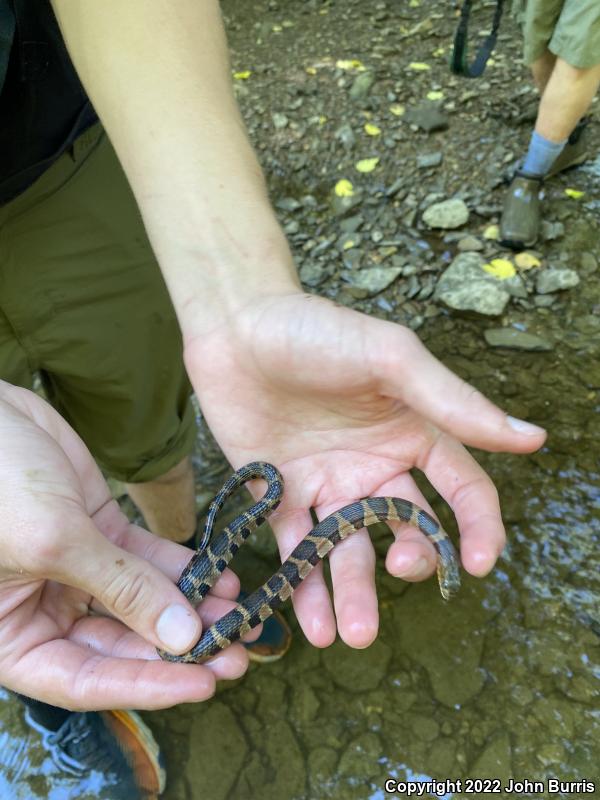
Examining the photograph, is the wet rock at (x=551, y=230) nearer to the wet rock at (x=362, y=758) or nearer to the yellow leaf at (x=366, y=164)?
the yellow leaf at (x=366, y=164)

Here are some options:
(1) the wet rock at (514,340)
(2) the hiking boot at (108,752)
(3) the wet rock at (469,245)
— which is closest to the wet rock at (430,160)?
(3) the wet rock at (469,245)

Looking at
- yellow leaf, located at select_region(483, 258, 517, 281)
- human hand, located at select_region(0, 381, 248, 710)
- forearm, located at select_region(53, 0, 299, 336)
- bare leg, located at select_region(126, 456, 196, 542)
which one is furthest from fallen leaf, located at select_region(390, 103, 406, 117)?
human hand, located at select_region(0, 381, 248, 710)

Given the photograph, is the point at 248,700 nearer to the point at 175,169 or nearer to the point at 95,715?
the point at 95,715

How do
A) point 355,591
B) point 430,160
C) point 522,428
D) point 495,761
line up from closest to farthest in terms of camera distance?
point 522,428 < point 355,591 < point 495,761 < point 430,160

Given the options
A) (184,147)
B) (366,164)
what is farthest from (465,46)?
(184,147)

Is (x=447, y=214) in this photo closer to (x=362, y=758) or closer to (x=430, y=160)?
(x=430, y=160)

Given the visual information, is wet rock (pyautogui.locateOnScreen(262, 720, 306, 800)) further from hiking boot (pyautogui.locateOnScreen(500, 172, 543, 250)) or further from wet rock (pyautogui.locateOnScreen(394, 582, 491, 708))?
hiking boot (pyautogui.locateOnScreen(500, 172, 543, 250))
